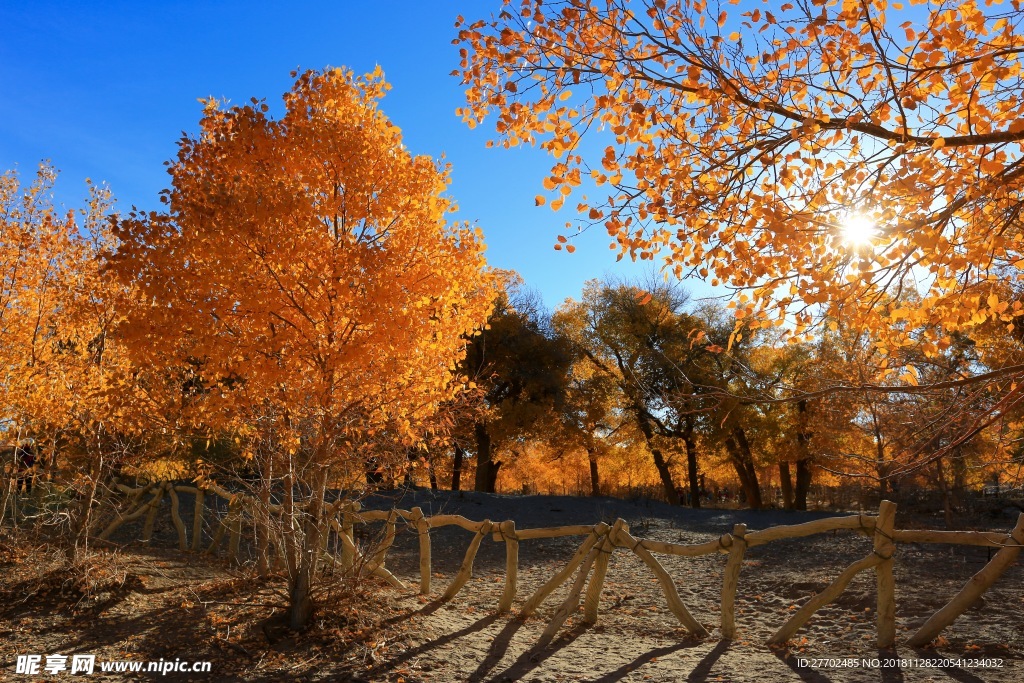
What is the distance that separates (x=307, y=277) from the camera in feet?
19.6

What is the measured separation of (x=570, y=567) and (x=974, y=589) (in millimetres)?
3290

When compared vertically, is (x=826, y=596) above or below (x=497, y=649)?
above

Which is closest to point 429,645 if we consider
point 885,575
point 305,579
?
point 305,579

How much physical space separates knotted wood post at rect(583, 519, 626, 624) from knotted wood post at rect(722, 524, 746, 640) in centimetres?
101

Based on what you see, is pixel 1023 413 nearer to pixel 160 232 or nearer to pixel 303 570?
pixel 303 570

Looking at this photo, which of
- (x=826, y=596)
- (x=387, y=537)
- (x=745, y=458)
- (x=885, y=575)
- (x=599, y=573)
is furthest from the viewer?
(x=745, y=458)

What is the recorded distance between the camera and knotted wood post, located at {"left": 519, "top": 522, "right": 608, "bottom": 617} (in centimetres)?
638

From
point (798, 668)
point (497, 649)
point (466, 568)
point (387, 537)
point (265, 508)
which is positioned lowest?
point (497, 649)

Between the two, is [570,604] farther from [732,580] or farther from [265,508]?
[265,508]

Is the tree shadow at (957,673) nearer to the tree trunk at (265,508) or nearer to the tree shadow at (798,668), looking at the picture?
the tree shadow at (798,668)

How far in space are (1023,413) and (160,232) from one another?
11.2 meters

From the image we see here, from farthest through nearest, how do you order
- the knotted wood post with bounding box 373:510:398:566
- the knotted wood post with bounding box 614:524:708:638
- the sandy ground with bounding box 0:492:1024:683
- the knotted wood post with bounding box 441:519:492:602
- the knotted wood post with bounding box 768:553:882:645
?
the knotted wood post with bounding box 441:519:492:602 < the knotted wood post with bounding box 373:510:398:566 < the knotted wood post with bounding box 614:524:708:638 < the knotted wood post with bounding box 768:553:882:645 < the sandy ground with bounding box 0:492:1024:683

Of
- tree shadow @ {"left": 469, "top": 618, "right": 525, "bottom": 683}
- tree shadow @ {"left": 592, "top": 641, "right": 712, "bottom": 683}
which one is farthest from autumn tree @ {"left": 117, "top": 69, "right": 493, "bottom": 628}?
tree shadow @ {"left": 592, "top": 641, "right": 712, "bottom": 683}

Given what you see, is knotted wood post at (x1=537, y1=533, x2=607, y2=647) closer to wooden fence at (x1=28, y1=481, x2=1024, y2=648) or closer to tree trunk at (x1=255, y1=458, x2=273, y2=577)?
wooden fence at (x1=28, y1=481, x2=1024, y2=648)
